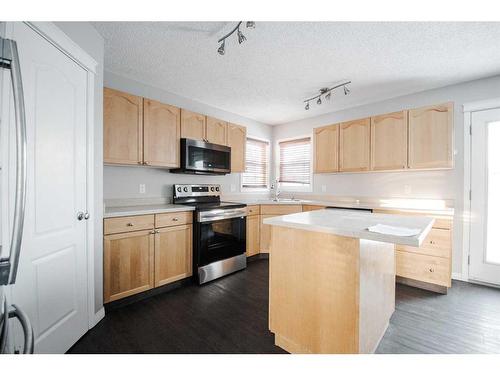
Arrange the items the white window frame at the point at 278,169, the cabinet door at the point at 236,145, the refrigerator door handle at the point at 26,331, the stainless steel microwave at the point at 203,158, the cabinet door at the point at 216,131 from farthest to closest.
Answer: the white window frame at the point at 278,169 < the cabinet door at the point at 236,145 < the cabinet door at the point at 216,131 < the stainless steel microwave at the point at 203,158 < the refrigerator door handle at the point at 26,331

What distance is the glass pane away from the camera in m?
2.60

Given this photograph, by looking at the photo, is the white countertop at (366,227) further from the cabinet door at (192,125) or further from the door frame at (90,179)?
the cabinet door at (192,125)

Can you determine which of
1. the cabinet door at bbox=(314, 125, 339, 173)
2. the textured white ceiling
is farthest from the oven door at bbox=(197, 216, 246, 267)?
the textured white ceiling

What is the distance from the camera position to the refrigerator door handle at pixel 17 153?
0.81 meters

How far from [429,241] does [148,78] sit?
3.80 m

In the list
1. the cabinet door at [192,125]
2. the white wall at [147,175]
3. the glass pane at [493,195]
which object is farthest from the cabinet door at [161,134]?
the glass pane at [493,195]

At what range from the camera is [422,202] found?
9.89 feet

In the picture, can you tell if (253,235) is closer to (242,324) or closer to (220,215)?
(220,215)

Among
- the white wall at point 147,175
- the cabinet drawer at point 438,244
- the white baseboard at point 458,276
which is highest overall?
the white wall at point 147,175

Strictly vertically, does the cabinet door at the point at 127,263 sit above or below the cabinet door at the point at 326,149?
below

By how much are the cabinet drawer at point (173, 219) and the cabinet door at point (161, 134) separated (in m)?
0.63
